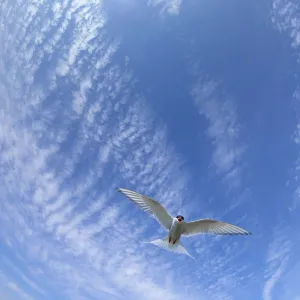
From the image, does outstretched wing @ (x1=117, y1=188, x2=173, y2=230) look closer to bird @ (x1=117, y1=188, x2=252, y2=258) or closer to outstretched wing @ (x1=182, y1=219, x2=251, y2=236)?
bird @ (x1=117, y1=188, x2=252, y2=258)

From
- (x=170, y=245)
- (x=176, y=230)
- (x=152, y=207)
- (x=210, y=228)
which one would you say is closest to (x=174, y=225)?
(x=176, y=230)

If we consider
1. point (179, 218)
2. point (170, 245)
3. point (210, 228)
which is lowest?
point (170, 245)

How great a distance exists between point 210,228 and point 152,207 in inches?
131

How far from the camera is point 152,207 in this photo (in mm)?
14148

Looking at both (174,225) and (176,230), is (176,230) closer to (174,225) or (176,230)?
(176,230)

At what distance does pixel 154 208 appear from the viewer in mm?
14164

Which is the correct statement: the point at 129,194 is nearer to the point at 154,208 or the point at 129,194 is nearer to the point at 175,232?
the point at 154,208

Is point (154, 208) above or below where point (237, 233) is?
below

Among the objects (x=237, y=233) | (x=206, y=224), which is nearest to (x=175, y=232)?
(x=206, y=224)

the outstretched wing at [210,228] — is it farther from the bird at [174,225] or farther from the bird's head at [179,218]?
the bird's head at [179,218]

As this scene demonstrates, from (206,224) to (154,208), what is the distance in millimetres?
2910

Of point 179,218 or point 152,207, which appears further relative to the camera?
point 179,218

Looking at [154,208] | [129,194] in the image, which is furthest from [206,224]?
[129,194]

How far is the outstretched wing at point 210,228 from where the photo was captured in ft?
44.5
